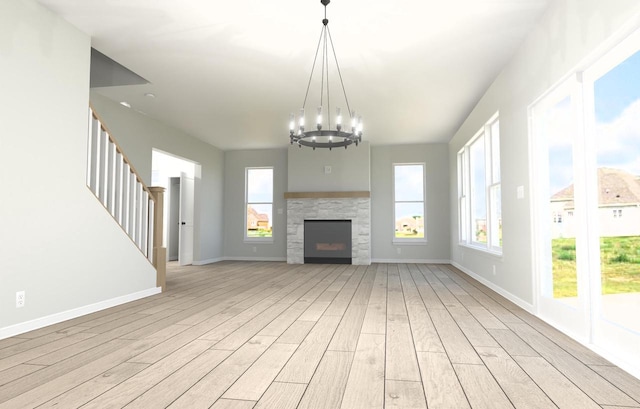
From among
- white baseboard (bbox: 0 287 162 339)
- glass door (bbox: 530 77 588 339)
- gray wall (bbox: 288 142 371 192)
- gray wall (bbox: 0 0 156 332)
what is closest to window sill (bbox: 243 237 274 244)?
gray wall (bbox: 288 142 371 192)

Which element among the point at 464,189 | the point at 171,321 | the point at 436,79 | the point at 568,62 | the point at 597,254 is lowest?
the point at 171,321

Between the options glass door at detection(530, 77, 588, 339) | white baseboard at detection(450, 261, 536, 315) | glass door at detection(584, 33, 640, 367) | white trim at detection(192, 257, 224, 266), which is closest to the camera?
glass door at detection(584, 33, 640, 367)

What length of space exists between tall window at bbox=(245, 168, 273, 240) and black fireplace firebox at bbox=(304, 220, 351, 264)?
3.70ft

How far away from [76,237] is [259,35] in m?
2.57

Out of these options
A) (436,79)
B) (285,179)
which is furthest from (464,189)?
(285,179)

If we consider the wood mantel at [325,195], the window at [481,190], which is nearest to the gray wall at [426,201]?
the wood mantel at [325,195]

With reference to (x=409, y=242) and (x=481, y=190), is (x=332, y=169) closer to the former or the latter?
(x=409, y=242)

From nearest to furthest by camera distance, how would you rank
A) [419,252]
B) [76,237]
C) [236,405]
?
[236,405] < [76,237] < [419,252]

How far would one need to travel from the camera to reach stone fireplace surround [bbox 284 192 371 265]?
841 centimetres

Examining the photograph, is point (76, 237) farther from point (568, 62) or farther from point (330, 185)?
point (330, 185)

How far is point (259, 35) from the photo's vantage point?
3883 millimetres

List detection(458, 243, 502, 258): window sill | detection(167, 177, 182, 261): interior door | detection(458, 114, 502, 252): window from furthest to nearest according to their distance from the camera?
1. detection(167, 177, 182, 261): interior door
2. detection(458, 114, 502, 252): window
3. detection(458, 243, 502, 258): window sill

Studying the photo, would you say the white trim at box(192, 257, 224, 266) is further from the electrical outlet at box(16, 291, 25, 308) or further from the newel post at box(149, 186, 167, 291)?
the electrical outlet at box(16, 291, 25, 308)

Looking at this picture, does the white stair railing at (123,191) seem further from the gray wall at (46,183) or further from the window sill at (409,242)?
the window sill at (409,242)
